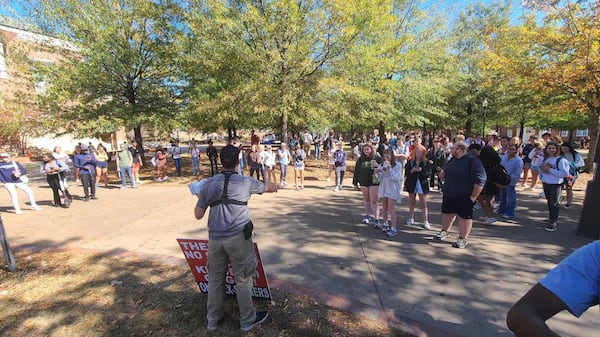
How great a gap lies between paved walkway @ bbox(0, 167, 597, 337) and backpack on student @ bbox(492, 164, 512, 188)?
0.86m

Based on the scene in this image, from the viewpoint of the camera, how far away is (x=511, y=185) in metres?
6.58

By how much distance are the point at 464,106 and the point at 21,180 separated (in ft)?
77.0

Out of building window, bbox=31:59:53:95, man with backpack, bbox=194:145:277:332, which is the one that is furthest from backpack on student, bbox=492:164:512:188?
building window, bbox=31:59:53:95

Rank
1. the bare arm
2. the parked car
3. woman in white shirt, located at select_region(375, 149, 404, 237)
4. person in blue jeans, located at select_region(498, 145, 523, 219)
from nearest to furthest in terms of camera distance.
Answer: the bare arm
woman in white shirt, located at select_region(375, 149, 404, 237)
person in blue jeans, located at select_region(498, 145, 523, 219)
the parked car

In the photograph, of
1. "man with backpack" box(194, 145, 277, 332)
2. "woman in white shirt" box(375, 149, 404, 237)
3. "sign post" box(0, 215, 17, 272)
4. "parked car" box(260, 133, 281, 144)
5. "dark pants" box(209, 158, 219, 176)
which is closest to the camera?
"man with backpack" box(194, 145, 277, 332)

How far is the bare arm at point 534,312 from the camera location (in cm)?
120

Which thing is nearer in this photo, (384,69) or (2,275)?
(2,275)

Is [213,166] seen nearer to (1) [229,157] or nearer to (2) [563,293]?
(1) [229,157]

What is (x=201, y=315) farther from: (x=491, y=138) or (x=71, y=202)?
(x=491, y=138)

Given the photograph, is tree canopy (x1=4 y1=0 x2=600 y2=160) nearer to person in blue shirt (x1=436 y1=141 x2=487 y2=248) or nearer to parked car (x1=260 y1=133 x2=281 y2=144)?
person in blue shirt (x1=436 y1=141 x2=487 y2=248)

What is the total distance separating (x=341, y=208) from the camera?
25.1 feet

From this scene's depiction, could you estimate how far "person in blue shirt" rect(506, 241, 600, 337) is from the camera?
48.2 inches

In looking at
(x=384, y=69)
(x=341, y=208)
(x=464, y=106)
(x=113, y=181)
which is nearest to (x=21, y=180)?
(x=113, y=181)

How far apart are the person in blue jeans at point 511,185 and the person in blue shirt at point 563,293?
20.3 ft
